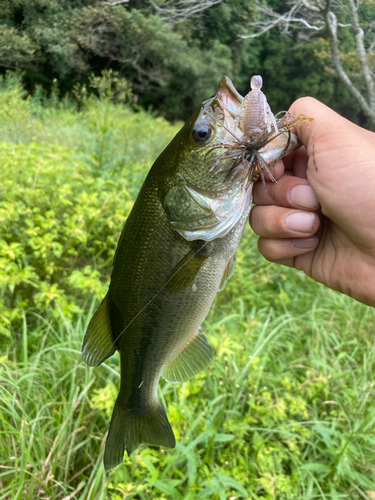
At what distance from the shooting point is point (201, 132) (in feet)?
2.92

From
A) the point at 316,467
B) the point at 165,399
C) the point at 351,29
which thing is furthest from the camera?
the point at 351,29

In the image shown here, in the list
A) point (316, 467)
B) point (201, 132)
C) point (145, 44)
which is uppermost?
point (145, 44)

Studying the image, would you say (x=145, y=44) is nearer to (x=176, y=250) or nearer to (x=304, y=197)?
(x=304, y=197)

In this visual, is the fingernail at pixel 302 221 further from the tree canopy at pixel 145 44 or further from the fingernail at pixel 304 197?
the tree canopy at pixel 145 44

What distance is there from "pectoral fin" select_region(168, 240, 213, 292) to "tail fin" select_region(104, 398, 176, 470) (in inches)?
22.7

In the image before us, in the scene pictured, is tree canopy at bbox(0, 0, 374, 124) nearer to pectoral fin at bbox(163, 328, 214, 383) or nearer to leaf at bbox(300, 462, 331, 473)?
pectoral fin at bbox(163, 328, 214, 383)

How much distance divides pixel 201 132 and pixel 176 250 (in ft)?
1.24

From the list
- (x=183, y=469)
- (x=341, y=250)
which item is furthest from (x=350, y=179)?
(x=183, y=469)

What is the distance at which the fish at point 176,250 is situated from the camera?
2.92 ft

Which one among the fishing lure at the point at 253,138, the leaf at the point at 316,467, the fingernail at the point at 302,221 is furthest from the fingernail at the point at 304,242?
the leaf at the point at 316,467

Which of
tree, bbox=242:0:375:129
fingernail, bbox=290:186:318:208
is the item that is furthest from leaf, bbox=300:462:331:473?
tree, bbox=242:0:375:129

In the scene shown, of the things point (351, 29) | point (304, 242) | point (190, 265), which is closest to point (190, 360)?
point (190, 265)

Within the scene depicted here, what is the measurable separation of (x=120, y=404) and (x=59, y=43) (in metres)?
3.85

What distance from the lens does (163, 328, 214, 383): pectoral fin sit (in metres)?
1.22
